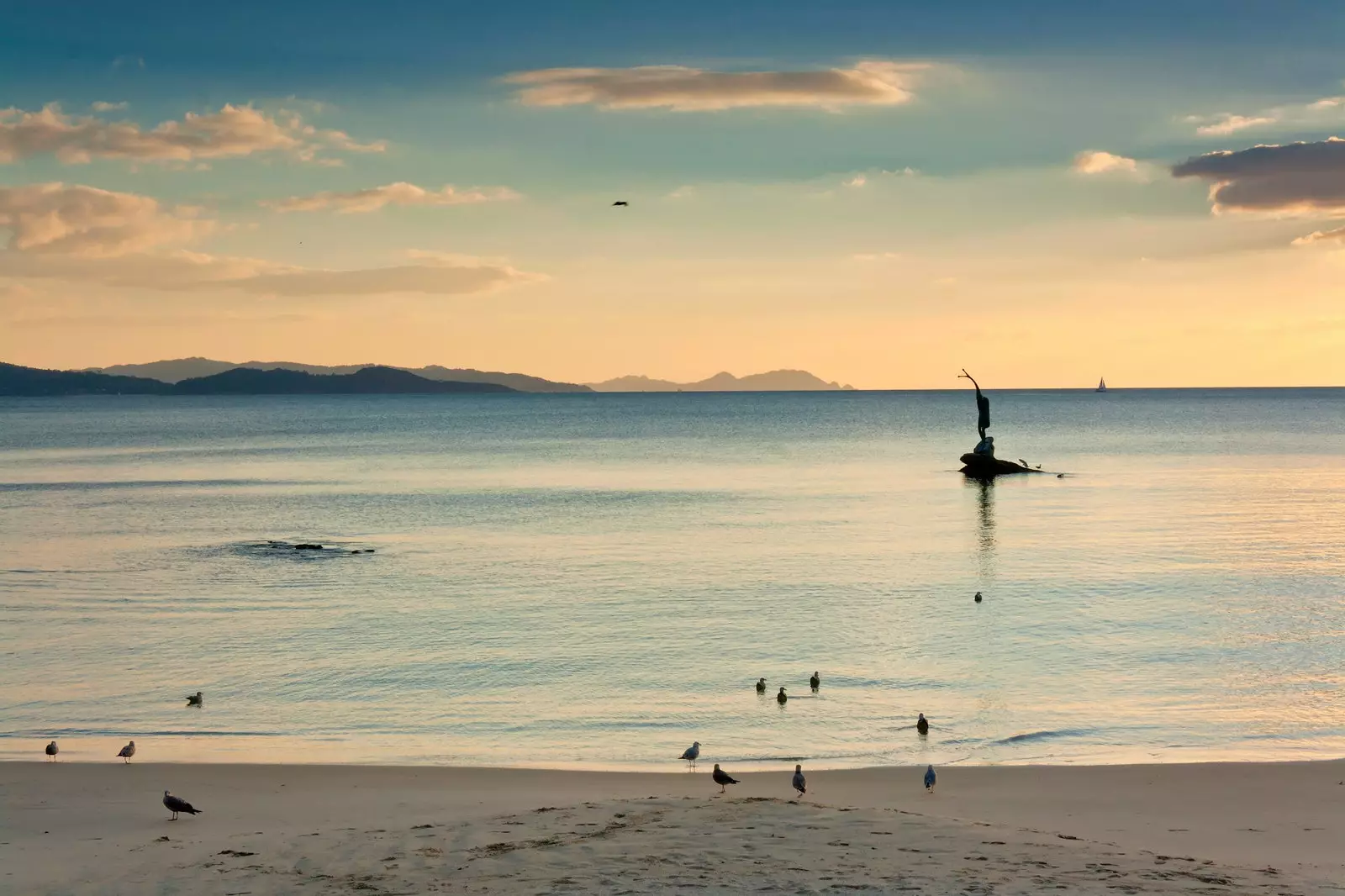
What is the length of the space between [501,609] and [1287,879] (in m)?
30.5

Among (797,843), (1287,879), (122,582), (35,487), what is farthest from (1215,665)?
(35,487)

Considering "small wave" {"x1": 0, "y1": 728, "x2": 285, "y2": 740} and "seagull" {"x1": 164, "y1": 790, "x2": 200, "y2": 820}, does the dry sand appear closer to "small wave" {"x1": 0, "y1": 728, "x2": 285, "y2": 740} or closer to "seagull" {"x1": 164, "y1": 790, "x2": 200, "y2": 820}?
"seagull" {"x1": 164, "y1": 790, "x2": 200, "y2": 820}

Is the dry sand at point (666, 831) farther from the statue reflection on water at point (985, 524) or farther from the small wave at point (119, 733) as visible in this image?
the statue reflection on water at point (985, 524)

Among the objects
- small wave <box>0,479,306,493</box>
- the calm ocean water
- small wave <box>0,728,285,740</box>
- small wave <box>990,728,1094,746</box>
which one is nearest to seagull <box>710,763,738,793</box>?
the calm ocean water

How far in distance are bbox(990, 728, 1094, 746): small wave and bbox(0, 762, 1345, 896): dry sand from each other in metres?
2.70

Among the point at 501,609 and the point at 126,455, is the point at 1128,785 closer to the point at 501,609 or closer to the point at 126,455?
the point at 501,609

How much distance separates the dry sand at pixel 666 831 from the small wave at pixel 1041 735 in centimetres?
270

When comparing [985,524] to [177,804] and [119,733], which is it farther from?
[177,804]

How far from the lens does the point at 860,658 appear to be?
35.5 metres

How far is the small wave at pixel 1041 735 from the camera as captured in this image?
2686 cm

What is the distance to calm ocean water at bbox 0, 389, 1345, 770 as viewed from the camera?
27.7 metres

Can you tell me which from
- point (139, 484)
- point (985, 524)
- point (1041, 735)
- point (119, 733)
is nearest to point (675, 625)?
point (1041, 735)

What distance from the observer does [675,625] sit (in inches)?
1578

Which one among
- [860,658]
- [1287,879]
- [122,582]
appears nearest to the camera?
[1287,879]
